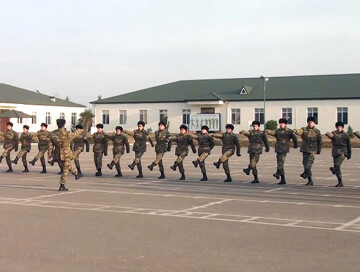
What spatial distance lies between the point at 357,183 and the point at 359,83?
1922 inches

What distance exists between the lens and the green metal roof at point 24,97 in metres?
72.4

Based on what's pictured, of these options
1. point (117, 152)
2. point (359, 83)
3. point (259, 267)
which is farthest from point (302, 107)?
point (259, 267)

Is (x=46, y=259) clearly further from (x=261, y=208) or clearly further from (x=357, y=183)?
(x=357, y=183)

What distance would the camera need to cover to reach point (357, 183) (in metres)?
19.0

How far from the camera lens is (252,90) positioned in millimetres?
70125

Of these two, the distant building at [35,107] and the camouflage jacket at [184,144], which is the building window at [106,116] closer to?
the distant building at [35,107]

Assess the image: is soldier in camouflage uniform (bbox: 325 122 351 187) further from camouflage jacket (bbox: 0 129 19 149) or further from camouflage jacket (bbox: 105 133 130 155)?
camouflage jacket (bbox: 0 129 19 149)

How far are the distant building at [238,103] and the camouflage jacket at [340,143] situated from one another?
46075 millimetres

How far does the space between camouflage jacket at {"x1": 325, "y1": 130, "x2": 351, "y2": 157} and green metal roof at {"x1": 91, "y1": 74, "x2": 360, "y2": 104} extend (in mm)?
46765

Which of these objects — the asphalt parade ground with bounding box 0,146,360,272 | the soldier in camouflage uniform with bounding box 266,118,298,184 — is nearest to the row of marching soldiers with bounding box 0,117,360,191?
the soldier in camouflage uniform with bounding box 266,118,298,184

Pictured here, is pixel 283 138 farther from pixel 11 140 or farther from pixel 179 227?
pixel 11 140

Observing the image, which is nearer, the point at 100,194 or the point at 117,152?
the point at 100,194

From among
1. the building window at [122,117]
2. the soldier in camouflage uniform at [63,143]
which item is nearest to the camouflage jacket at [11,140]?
the soldier in camouflage uniform at [63,143]

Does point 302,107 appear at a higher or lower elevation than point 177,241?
higher
